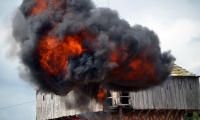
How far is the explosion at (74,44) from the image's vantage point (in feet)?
83.6

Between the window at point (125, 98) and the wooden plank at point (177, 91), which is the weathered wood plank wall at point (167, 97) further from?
the window at point (125, 98)

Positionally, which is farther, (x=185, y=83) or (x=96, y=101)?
(x=185, y=83)

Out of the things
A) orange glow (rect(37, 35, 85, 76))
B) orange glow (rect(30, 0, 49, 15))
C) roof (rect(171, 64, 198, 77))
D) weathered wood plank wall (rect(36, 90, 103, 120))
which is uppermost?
orange glow (rect(30, 0, 49, 15))

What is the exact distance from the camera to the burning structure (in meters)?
25.5

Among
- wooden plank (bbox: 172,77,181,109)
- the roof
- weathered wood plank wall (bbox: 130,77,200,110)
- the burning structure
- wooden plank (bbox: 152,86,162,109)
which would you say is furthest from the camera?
the roof

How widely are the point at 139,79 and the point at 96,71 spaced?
439 centimetres

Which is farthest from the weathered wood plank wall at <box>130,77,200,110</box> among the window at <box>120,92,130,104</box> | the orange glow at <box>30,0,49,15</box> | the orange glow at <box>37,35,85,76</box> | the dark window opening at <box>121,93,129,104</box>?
the orange glow at <box>30,0,49,15</box>

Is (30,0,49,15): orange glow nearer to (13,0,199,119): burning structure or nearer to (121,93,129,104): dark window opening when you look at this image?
(13,0,199,119): burning structure

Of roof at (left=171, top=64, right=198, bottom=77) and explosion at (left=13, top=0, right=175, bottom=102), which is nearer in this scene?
explosion at (left=13, top=0, right=175, bottom=102)

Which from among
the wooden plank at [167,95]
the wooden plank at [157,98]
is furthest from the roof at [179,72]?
the wooden plank at [157,98]

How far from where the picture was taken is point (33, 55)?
25734 mm

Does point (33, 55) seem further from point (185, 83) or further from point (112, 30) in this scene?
point (185, 83)

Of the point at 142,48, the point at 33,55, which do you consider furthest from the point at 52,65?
the point at 142,48

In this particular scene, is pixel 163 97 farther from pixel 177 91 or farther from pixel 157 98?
pixel 177 91
